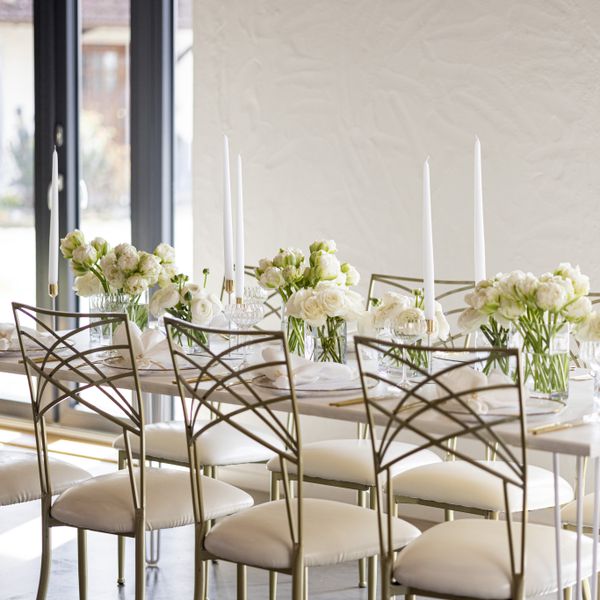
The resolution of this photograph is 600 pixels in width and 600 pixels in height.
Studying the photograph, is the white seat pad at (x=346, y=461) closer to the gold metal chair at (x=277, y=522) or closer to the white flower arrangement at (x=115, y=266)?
the gold metal chair at (x=277, y=522)

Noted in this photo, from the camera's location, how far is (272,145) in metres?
4.58

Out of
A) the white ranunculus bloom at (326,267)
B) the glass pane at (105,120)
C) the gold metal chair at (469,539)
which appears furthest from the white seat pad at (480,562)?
the glass pane at (105,120)

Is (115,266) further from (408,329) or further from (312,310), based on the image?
(408,329)

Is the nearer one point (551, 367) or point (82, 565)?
point (551, 367)

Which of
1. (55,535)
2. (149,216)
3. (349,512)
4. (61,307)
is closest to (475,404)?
(349,512)

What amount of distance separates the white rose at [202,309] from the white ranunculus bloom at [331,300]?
46cm

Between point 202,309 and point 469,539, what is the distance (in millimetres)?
1130

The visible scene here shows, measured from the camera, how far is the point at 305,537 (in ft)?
7.89

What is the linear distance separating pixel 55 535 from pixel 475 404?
7.31 feet

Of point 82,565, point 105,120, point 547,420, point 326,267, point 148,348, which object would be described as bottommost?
point 82,565

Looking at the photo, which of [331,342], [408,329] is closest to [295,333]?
[331,342]

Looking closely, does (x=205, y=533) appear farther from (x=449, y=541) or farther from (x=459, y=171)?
(x=459, y=171)

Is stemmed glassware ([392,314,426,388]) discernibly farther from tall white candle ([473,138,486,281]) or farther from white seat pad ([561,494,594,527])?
white seat pad ([561,494,594,527])

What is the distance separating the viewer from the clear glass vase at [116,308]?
127 inches
